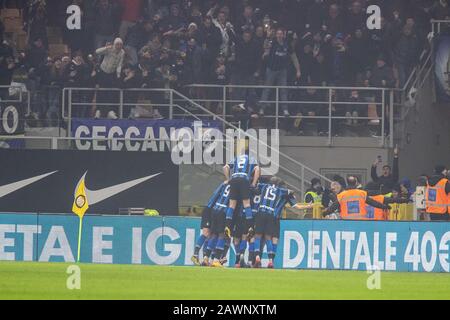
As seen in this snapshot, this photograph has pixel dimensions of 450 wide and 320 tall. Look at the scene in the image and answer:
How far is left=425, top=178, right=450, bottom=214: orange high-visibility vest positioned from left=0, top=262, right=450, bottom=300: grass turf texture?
3500mm

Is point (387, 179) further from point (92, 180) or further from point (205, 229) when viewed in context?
point (92, 180)

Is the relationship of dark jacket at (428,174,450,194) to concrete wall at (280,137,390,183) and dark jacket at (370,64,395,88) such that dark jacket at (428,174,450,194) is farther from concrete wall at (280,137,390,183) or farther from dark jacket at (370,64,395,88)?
dark jacket at (370,64,395,88)

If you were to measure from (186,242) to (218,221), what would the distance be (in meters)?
0.68

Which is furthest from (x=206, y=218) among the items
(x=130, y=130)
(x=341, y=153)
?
(x=341, y=153)

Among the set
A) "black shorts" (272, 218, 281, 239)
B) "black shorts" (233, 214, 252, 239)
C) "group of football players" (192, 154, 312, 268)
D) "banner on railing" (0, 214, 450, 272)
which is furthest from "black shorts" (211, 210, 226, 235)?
"black shorts" (272, 218, 281, 239)

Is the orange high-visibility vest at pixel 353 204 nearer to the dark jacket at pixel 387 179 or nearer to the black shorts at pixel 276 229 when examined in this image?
the black shorts at pixel 276 229

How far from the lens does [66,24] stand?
2947cm

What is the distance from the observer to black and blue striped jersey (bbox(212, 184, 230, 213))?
21578 mm

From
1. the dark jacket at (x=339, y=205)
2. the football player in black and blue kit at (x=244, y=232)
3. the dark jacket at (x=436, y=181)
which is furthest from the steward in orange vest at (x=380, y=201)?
the football player in black and blue kit at (x=244, y=232)

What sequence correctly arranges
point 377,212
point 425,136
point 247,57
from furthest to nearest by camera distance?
point 425,136 < point 247,57 < point 377,212

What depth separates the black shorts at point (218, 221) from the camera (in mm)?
21438

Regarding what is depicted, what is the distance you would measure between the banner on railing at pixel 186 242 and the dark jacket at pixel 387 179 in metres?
4.06

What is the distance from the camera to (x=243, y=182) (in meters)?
21.4

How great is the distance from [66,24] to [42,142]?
3.91 meters
